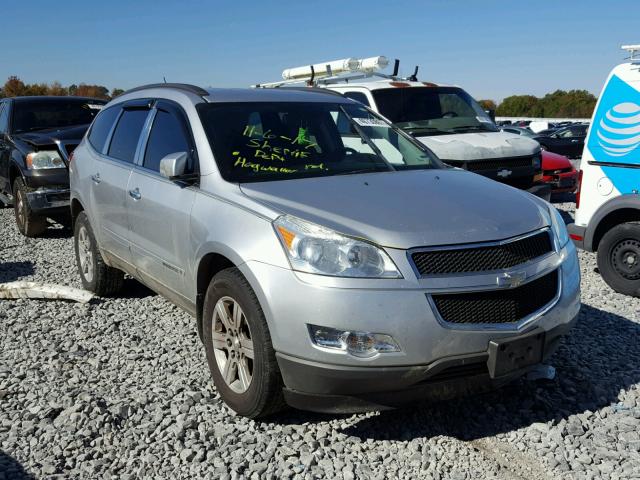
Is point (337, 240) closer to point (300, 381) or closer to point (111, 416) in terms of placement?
point (300, 381)

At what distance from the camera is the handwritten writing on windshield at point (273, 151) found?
12.9 ft

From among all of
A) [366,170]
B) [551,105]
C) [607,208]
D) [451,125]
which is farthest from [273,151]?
[551,105]

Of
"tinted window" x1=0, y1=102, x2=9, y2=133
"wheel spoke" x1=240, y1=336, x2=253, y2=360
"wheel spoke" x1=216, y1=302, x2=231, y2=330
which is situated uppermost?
"tinted window" x1=0, y1=102, x2=9, y2=133

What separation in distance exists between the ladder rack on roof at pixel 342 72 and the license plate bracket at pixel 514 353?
7329 millimetres

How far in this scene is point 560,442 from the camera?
3305mm

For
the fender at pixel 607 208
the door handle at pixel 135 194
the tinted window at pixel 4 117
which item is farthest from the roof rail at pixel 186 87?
the tinted window at pixel 4 117

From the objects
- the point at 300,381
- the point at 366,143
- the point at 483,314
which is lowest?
the point at 300,381

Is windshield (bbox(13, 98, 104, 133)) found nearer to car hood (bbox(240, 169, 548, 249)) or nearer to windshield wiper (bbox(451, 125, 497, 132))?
windshield wiper (bbox(451, 125, 497, 132))

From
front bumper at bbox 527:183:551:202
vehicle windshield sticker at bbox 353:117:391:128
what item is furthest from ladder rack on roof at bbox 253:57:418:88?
vehicle windshield sticker at bbox 353:117:391:128

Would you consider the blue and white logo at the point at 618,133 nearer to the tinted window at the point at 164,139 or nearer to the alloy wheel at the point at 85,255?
the tinted window at the point at 164,139

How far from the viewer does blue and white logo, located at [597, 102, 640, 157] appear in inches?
225

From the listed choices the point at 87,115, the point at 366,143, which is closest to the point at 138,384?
the point at 366,143

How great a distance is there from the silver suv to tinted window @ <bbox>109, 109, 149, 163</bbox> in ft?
1.35

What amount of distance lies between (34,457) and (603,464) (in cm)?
279
